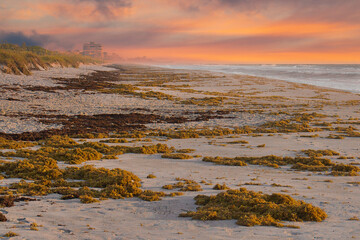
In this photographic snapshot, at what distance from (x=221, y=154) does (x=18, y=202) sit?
9.10 meters

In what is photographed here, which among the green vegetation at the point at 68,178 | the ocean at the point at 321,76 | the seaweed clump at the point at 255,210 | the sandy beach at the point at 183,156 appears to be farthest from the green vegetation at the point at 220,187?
the ocean at the point at 321,76

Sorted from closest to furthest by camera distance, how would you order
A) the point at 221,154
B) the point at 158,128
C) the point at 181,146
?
the point at 221,154 → the point at 181,146 → the point at 158,128

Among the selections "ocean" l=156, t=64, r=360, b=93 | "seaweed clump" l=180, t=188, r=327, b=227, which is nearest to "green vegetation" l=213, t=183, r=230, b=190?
"seaweed clump" l=180, t=188, r=327, b=227

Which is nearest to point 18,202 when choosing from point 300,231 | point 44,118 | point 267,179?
point 300,231

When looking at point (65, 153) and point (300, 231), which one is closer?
point (300, 231)

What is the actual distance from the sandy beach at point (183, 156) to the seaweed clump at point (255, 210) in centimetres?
21

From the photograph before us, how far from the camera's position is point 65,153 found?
13.0 meters

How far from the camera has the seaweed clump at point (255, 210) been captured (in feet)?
Result: 23.8

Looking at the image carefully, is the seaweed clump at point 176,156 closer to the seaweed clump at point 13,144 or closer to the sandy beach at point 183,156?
the sandy beach at point 183,156

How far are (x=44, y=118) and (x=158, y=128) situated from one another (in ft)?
25.7

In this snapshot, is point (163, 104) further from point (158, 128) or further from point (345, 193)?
point (345, 193)

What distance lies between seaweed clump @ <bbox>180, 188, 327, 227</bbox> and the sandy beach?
21cm

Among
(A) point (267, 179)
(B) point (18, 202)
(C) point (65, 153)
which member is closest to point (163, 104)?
(C) point (65, 153)

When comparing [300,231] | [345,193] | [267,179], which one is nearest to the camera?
[300,231]
